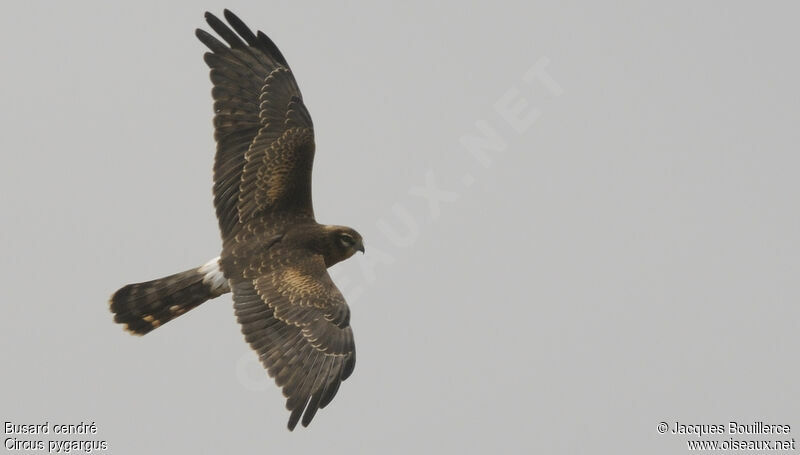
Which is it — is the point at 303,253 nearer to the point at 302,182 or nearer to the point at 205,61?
the point at 302,182

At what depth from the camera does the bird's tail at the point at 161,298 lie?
1489 centimetres

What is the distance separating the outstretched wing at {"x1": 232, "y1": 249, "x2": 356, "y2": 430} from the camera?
43.8ft

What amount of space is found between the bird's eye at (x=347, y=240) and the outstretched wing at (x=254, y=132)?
49cm

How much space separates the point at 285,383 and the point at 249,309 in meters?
1.17

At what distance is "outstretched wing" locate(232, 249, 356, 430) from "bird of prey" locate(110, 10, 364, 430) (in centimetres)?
2

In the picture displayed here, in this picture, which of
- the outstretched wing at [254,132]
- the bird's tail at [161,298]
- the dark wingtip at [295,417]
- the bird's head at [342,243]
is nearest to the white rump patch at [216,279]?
the bird's tail at [161,298]

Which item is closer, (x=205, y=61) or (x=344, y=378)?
(x=344, y=378)

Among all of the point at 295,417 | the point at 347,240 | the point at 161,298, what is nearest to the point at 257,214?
the point at 347,240

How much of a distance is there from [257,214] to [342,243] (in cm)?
103

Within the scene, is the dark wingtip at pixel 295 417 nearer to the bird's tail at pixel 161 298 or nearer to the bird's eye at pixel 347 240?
the bird's tail at pixel 161 298

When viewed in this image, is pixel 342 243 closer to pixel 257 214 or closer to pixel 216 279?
pixel 257 214

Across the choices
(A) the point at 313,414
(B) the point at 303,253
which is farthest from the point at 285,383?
(B) the point at 303,253

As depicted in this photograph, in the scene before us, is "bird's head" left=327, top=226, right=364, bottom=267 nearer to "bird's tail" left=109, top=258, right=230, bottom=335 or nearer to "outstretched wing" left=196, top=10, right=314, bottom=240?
"outstretched wing" left=196, top=10, right=314, bottom=240

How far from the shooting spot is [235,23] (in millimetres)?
15359
